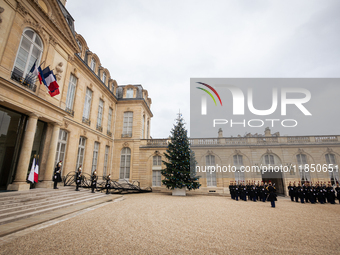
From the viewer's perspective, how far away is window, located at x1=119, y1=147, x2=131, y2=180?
17803mm

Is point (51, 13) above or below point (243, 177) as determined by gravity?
above

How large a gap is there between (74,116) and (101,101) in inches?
191

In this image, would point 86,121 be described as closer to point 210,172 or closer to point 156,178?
point 156,178

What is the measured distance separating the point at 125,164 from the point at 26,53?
12.8m

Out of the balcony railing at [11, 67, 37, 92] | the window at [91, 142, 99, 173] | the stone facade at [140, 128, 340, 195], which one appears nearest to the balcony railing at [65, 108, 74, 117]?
the balcony railing at [11, 67, 37, 92]

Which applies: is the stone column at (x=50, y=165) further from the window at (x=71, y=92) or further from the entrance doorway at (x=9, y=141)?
the window at (x=71, y=92)

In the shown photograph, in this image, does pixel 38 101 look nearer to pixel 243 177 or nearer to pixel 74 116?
pixel 74 116

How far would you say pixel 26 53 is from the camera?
847 cm

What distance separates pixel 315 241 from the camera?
12.9 feet

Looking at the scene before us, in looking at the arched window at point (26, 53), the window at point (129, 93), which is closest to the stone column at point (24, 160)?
the arched window at point (26, 53)

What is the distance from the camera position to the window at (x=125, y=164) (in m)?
17.8

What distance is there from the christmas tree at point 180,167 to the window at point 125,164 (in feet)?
20.1

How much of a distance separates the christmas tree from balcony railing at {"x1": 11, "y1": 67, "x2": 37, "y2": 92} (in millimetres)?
9871

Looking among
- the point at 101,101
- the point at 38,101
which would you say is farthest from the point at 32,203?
the point at 101,101
